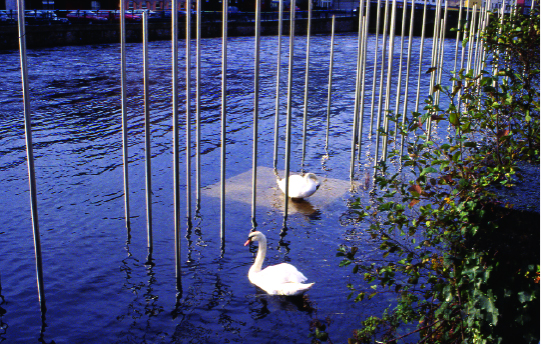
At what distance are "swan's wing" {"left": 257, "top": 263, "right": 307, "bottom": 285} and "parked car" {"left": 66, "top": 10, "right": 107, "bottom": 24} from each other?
133ft

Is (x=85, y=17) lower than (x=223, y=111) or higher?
higher

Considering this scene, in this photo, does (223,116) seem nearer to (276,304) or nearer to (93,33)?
(276,304)

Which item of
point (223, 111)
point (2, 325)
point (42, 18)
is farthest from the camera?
point (42, 18)

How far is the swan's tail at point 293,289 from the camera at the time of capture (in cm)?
813

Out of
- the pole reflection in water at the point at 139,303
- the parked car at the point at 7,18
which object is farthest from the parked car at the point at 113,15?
the pole reflection in water at the point at 139,303

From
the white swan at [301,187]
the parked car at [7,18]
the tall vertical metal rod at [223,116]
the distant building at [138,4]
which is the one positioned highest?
the distant building at [138,4]

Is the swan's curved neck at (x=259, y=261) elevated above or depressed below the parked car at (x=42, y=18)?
below

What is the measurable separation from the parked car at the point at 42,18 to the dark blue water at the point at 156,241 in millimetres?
21743

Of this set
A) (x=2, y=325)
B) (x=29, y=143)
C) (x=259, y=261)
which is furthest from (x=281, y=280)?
(x=29, y=143)

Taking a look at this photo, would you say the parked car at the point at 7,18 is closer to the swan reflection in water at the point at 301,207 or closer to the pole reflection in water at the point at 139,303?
the swan reflection in water at the point at 301,207

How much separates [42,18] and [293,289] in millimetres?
38787

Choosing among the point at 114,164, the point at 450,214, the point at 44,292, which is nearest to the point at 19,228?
the point at 44,292

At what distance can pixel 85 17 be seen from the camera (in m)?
45.6

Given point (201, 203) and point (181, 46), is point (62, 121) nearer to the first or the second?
point (201, 203)
